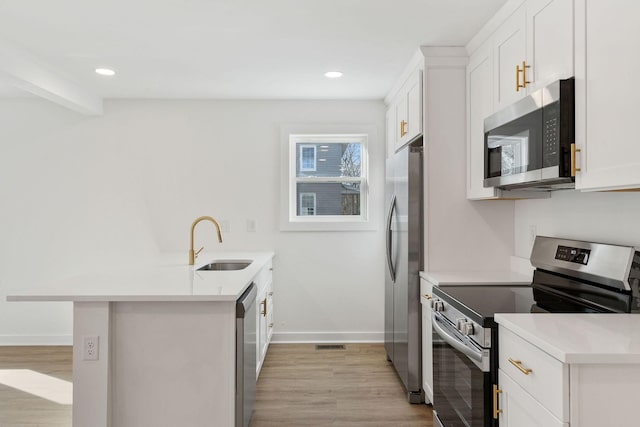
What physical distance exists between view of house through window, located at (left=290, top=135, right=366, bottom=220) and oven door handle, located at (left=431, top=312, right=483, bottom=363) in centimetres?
216

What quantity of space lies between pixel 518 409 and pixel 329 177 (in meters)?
3.10

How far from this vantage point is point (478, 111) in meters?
2.64

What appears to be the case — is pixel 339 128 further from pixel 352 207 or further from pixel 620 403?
pixel 620 403

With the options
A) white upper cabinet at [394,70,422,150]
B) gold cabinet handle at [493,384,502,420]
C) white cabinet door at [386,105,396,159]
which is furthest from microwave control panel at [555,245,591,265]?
white cabinet door at [386,105,396,159]

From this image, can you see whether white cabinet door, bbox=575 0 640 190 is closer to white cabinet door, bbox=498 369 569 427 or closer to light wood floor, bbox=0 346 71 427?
white cabinet door, bbox=498 369 569 427

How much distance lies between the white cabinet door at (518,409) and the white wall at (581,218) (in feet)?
2.85

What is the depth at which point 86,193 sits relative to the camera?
13.5 ft

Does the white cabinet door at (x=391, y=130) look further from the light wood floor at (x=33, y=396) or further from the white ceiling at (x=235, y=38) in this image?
the light wood floor at (x=33, y=396)

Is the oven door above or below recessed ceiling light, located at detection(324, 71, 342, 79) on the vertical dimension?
below

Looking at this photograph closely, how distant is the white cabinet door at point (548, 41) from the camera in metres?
1.73

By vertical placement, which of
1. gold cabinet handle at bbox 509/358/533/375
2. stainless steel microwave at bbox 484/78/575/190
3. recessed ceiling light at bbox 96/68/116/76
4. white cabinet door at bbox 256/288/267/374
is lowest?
white cabinet door at bbox 256/288/267/374

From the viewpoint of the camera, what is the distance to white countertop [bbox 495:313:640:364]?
118cm

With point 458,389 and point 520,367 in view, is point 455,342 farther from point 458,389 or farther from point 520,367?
point 520,367

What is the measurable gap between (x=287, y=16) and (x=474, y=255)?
75.5 inches
